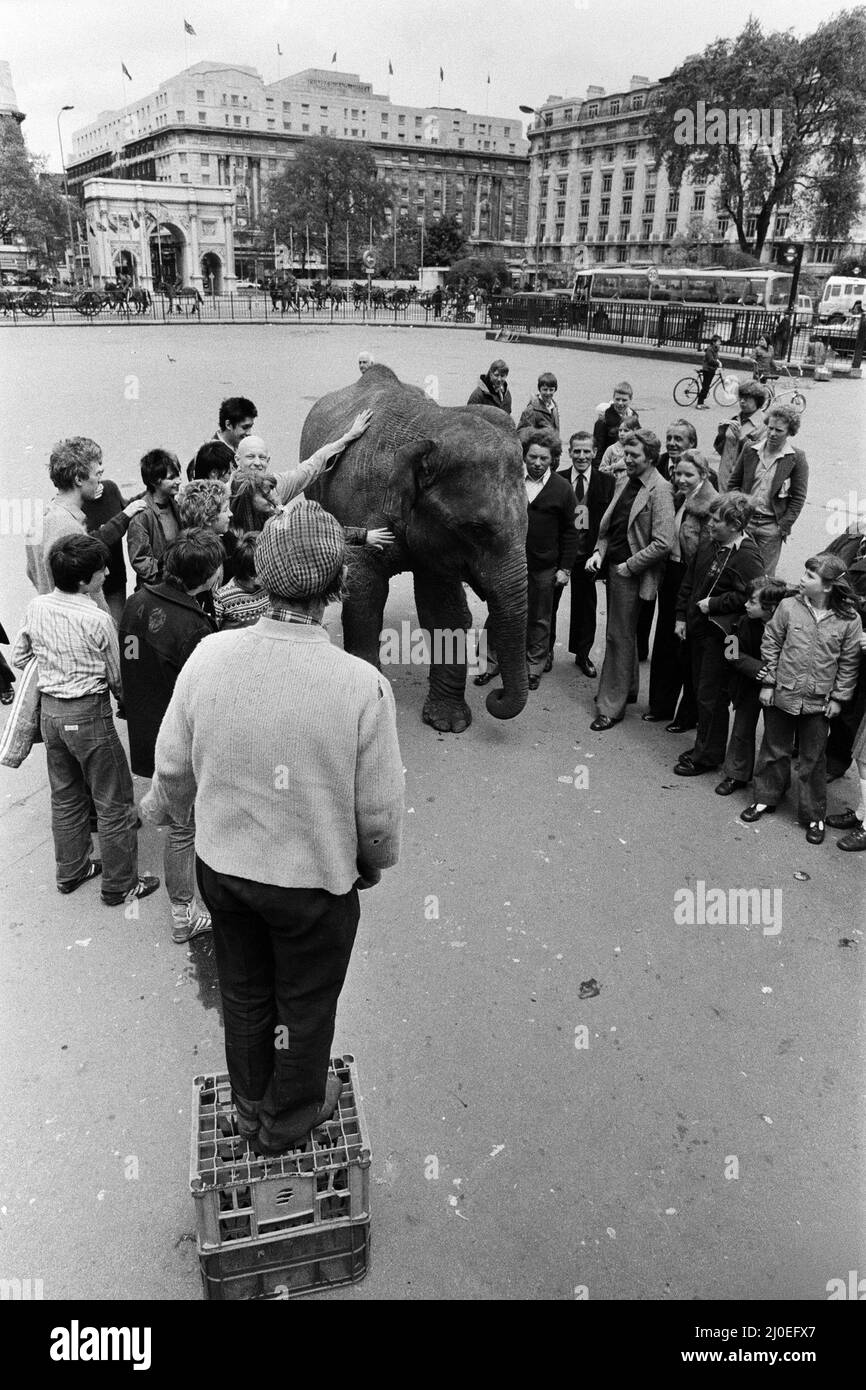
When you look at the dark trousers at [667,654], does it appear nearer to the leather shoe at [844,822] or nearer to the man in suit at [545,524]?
the man in suit at [545,524]

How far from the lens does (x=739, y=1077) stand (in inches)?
136

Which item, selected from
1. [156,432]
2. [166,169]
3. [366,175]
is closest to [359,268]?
[366,175]

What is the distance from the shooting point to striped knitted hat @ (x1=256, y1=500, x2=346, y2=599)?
211 centimetres

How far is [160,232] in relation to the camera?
7675 cm

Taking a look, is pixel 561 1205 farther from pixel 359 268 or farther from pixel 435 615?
pixel 359 268

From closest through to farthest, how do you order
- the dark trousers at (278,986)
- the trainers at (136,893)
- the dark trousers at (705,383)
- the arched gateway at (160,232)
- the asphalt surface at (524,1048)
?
the dark trousers at (278,986), the asphalt surface at (524,1048), the trainers at (136,893), the dark trousers at (705,383), the arched gateway at (160,232)

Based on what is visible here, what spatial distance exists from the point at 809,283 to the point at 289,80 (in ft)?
318

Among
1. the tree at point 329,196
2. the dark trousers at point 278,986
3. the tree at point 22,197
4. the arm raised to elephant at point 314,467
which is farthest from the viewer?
the tree at point 329,196

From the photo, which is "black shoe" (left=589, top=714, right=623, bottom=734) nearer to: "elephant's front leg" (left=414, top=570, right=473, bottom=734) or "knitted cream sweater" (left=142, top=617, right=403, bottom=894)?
"elephant's front leg" (left=414, top=570, right=473, bottom=734)

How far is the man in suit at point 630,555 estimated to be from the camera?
5668 millimetres

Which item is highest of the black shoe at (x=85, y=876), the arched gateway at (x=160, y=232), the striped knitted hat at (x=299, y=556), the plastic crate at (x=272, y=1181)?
the arched gateway at (x=160, y=232)

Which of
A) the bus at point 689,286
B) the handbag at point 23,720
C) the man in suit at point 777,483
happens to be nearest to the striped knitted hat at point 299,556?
the handbag at point 23,720

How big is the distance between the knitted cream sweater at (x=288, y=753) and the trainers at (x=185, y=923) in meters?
1.90

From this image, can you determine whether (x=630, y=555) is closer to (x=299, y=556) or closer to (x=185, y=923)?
(x=185, y=923)
